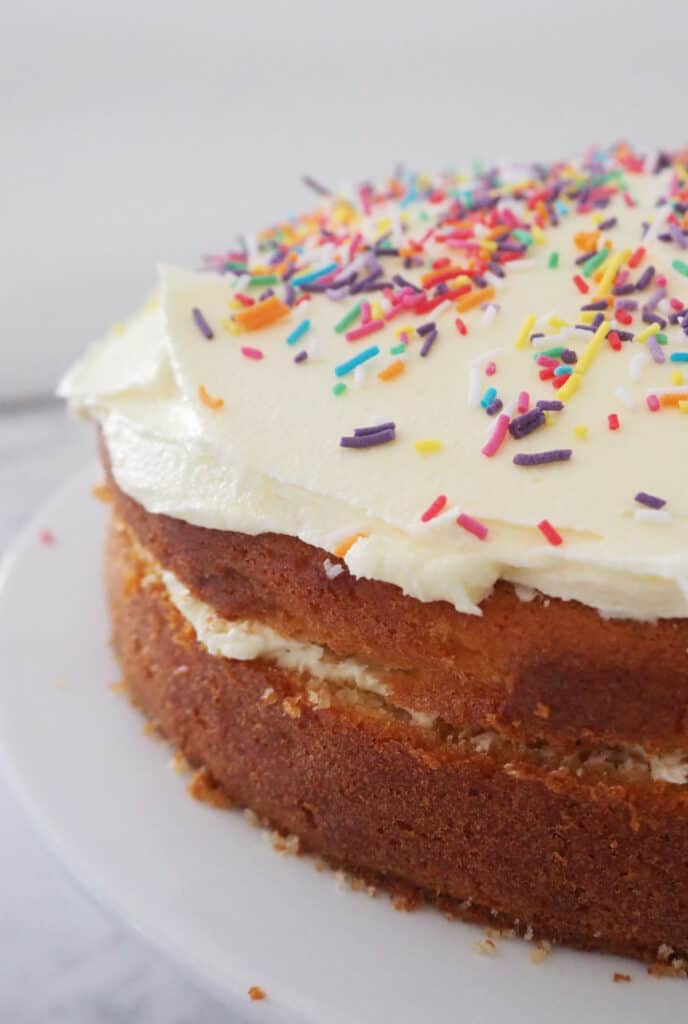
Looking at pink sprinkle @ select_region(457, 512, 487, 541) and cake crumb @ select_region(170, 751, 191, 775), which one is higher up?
pink sprinkle @ select_region(457, 512, 487, 541)

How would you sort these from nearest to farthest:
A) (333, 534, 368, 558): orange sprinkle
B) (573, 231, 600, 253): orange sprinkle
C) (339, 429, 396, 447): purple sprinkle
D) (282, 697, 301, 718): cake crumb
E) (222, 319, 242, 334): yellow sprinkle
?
(333, 534, 368, 558): orange sprinkle → (339, 429, 396, 447): purple sprinkle → (282, 697, 301, 718): cake crumb → (222, 319, 242, 334): yellow sprinkle → (573, 231, 600, 253): orange sprinkle

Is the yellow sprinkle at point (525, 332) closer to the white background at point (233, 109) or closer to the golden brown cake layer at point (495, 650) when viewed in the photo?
the golden brown cake layer at point (495, 650)

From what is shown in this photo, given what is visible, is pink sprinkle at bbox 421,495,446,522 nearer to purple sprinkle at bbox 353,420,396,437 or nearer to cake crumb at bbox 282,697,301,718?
purple sprinkle at bbox 353,420,396,437

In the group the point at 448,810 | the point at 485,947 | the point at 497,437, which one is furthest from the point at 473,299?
the point at 485,947

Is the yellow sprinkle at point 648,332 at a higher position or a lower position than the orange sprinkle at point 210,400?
higher

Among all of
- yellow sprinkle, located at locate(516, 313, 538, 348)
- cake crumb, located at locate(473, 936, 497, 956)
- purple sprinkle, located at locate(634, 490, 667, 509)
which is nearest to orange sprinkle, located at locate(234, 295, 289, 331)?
yellow sprinkle, located at locate(516, 313, 538, 348)

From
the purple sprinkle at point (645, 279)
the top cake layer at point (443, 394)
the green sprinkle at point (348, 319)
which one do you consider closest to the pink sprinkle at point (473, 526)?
the top cake layer at point (443, 394)

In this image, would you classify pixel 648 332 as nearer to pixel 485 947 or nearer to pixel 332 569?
pixel 332 569
